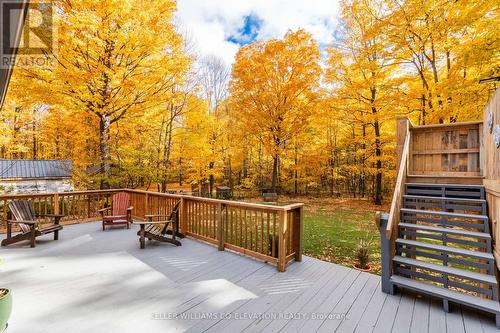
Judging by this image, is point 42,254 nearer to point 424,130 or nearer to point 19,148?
point 424,130

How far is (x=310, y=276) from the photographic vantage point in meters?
3.67

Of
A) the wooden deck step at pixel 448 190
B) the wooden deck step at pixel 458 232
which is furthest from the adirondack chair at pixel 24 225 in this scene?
the wooden deck step at pixel 448 190

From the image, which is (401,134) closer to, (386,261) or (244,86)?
(386,261)

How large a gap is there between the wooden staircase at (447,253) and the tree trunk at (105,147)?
8.45 meters

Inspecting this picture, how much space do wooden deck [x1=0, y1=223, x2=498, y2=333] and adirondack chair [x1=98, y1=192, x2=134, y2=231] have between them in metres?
1.59

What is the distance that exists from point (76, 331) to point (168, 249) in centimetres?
247

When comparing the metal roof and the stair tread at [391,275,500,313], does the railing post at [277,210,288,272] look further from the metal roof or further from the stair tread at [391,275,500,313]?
the metal roof

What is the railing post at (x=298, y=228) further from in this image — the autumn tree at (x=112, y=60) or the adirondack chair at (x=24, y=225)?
the autumn tree at (x=112, y=60)

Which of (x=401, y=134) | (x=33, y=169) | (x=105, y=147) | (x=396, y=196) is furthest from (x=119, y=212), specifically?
(x=33, y=169)

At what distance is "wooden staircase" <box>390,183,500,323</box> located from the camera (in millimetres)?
2783

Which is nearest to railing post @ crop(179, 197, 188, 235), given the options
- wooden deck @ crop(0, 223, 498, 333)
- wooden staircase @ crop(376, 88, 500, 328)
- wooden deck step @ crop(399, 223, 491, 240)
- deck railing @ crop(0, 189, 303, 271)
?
deck railing @ crop(0, 189, 303, 271)

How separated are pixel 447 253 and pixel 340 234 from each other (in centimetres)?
359

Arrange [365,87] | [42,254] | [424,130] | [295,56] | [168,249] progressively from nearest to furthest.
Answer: [42,254] → [168,249] → [424,130] → [365,87] → [295,56]

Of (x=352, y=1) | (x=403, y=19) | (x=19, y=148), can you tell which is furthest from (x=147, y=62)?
(x=19, y=148)
